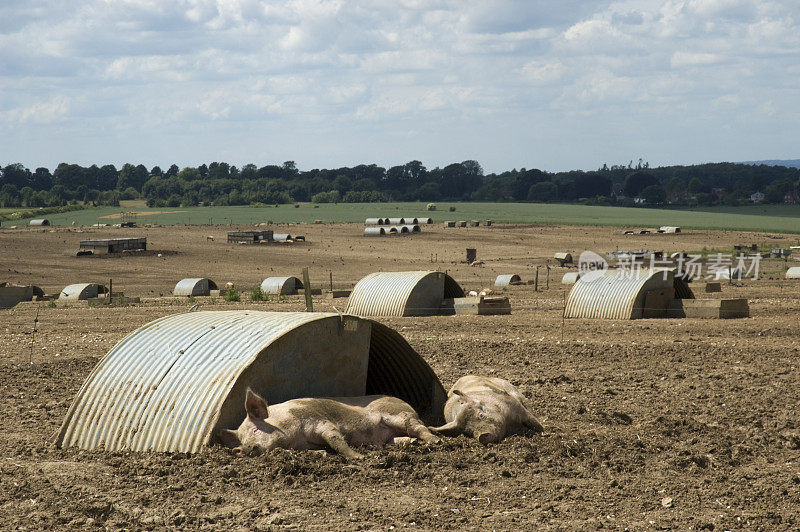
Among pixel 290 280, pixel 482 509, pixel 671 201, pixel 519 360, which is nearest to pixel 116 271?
pixel 290 280

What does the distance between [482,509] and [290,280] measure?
81.8ft

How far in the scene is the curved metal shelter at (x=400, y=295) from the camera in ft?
71.5

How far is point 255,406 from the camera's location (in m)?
8.29

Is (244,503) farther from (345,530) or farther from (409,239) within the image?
(409,239)

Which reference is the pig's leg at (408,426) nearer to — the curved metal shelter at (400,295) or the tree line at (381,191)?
the curved metal shelter at (400,295)

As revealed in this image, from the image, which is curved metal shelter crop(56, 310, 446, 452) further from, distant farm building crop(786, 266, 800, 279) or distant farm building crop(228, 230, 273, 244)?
distant farm building crop(228, 230, 273, 244)

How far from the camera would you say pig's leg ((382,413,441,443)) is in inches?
351

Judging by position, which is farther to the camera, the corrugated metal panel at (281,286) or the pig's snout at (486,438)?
the corrugated metal panel at (281,286)

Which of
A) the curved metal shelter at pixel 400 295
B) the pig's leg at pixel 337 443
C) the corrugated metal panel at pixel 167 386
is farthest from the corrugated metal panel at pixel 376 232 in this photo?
the pig's leg at pixel 337 443

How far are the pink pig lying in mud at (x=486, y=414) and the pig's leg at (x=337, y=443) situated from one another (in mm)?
1066

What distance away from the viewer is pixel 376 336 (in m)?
10.5

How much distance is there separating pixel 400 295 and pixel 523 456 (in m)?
13.4

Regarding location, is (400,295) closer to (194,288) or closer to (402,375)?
(402,375)


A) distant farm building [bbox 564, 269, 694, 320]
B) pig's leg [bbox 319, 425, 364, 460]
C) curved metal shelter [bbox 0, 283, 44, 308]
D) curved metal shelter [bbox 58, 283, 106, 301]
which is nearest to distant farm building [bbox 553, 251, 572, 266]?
distant farm building [bbox 564, 269, 694, 320]
